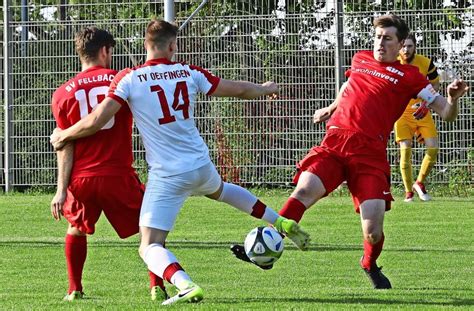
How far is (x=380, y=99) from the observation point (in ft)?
29.3

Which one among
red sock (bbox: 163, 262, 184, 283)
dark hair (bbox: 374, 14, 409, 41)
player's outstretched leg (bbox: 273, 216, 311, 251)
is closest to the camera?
red sock (bbox: 163, 262, 184, 283)

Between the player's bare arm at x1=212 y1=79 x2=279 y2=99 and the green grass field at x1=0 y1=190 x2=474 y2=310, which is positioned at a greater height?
the player's bare arm at x1=212 y1=79 x2=279 y2=99

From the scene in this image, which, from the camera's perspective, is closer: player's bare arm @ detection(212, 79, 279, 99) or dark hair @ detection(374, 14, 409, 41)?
player's bare arm @ detection(212, 79, 279, 99)

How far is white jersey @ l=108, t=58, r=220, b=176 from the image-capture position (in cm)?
760

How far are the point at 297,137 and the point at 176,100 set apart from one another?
11650 mm

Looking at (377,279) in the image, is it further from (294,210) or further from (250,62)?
(250,62)

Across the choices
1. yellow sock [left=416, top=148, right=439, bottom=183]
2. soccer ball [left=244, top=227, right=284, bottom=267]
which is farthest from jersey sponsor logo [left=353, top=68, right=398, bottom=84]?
yellow sock [left=416, top=148, right=439, bottom=183]

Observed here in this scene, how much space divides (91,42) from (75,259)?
152 cm

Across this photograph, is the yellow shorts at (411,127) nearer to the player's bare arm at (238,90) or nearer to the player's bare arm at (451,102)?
the player's bare arm at (451,102)

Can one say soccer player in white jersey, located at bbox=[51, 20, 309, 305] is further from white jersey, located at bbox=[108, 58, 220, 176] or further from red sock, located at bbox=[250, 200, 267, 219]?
red sock, located at bbox=[250, 200, 267, 219]

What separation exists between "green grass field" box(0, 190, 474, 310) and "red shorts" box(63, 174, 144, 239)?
0.53 meters

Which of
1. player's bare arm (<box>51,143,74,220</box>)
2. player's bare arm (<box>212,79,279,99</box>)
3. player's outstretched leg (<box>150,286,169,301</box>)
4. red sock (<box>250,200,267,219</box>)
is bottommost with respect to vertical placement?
player's outstretched leg (<box>150,286,169,301</box>)

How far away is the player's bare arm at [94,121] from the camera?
760 centimetres

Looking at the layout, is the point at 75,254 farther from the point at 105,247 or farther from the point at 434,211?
the point at 434,211
